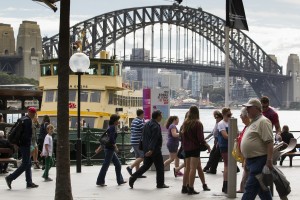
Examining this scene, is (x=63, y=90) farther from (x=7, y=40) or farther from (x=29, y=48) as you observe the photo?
(x=7, y=40)

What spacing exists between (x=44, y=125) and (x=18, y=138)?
5.86m

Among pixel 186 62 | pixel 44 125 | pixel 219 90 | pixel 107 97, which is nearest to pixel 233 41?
pixel 219 90

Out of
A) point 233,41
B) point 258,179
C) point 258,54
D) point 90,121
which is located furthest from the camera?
point 258,54

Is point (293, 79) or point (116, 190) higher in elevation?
point (293, 79)

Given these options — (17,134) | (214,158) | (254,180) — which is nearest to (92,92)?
(214,158)

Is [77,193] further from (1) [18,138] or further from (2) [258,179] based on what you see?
(2) [258,179]

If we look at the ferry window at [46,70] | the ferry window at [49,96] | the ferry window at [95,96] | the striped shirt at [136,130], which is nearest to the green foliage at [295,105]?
the ferry window at [46,70]

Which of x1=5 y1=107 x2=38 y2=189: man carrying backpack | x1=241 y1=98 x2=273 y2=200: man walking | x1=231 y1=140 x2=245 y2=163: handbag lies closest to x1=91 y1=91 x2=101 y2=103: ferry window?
x1=5 y1=107 x2=38 y2=189: man carrying backpack

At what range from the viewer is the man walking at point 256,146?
Result: 9359mm

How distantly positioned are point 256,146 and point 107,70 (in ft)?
74.5

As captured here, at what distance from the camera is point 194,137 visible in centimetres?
1284

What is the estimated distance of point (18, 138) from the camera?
13.5m

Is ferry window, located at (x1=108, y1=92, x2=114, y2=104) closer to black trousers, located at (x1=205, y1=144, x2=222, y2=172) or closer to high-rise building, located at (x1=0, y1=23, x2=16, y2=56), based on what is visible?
black trousers, located at (x1=205, y1=144, x2=222, y2=172)

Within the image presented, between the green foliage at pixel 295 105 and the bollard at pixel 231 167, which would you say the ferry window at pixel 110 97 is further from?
the green foliage at pixel 295 105
